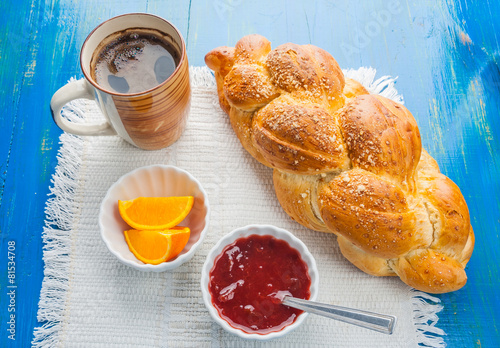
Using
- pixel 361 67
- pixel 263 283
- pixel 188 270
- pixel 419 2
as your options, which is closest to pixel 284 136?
pixel 263 283

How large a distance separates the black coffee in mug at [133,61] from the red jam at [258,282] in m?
0.69

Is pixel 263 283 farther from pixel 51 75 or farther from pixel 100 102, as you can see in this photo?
pixel 51 75

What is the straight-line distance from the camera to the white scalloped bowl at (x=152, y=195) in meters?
1.52

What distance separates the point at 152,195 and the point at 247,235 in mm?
436

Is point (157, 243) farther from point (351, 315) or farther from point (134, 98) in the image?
point (351, 315)

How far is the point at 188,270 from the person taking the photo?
1.65 meters

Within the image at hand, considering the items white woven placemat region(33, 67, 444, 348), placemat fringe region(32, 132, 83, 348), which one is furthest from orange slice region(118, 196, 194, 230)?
placemat fringe region(32, 132, 83, 348)

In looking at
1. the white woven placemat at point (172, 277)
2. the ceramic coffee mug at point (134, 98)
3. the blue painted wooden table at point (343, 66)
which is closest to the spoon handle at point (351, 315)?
the white woven placemat at point (172, 277)

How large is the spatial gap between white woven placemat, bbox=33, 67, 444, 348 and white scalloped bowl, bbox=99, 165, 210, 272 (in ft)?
0.38

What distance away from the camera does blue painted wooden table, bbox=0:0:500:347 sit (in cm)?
170

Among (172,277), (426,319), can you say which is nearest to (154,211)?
(172,277)

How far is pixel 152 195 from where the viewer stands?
1702 mm

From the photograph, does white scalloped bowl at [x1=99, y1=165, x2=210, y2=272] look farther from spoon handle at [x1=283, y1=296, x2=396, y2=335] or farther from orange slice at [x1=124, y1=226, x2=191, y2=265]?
spoon handle at [x1=283, y1=296, x2=396, y2=335]

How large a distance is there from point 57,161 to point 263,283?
3.50 ft
